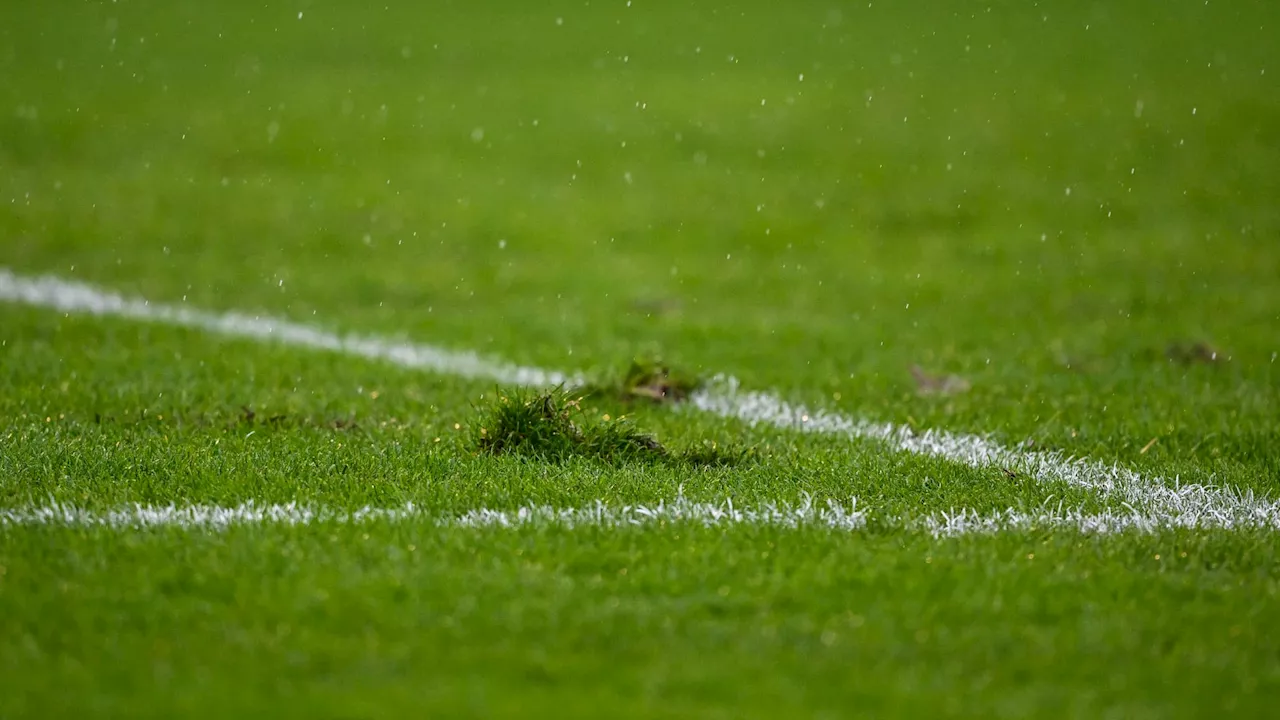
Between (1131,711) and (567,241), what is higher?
(1131,711)

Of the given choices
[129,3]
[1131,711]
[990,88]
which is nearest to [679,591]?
[1131,711]

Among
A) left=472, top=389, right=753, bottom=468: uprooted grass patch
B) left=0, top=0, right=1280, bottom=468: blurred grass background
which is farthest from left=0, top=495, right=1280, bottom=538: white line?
left=0, top=0, right=1280, bottom=468: blurred grass background

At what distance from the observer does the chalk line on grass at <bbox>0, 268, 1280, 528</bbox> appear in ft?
14.9

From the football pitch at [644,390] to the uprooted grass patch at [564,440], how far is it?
0.02 metres

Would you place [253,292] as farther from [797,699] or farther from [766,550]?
[797,699]

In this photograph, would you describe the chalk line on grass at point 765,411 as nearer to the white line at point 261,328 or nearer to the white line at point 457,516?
the white line at point 261,328

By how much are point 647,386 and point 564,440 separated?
1.17 metres

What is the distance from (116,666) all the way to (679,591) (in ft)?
4.81

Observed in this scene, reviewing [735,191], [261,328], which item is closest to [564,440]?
[261,328]

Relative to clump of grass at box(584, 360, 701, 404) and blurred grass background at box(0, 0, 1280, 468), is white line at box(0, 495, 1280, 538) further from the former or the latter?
clump of grass at box(584, 360, 701, 404)

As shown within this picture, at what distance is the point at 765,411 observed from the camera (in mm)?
5977

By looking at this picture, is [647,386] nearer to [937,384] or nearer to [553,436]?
[553,436]

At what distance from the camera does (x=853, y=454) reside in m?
5.08

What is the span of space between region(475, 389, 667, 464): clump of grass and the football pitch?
20 millimetres
